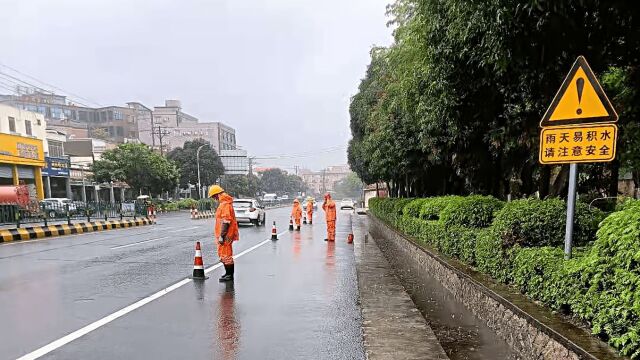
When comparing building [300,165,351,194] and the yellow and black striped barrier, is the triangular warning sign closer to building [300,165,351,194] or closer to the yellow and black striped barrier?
the yellow and black striped barrier

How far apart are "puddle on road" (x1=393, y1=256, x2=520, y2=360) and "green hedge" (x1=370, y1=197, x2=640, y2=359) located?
2.06ft

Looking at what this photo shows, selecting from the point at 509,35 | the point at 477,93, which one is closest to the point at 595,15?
the point at 509,35

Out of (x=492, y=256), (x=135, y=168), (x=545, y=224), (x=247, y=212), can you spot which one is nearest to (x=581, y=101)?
(x=545, y=224)

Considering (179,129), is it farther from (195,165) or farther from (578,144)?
(578,144)

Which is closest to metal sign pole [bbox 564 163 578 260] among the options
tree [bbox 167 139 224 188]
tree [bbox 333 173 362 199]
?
tree [bbox 167 139 224 188]

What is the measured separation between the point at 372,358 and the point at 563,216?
288 cm

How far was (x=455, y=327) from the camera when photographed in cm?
543

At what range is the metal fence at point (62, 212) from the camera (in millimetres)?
18141

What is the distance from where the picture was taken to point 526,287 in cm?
470

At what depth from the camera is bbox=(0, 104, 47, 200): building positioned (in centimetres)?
3011

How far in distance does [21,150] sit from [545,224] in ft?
118

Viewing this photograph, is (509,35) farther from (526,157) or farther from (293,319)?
(526,157)

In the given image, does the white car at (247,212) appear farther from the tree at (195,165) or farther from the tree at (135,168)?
the tree at (195,165)

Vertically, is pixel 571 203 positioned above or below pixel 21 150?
below
